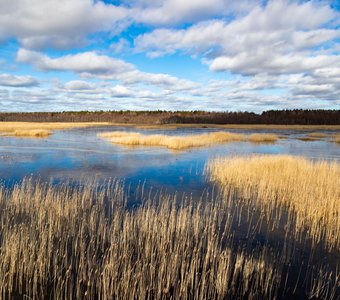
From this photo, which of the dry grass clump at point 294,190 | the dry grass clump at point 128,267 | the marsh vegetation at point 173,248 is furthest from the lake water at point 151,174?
the dry grass clump at point 294,190

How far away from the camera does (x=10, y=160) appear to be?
2503 cm

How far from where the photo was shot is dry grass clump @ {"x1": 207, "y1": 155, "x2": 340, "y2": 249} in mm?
10827

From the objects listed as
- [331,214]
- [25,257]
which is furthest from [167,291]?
[331,214]

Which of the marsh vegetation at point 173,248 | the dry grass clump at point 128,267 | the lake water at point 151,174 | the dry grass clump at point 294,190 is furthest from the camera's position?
the dry grass clump at point 294,190

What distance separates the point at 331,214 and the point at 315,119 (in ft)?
Answer: 372

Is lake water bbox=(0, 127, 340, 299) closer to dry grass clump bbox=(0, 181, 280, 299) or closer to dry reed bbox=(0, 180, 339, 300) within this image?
dry reed bbox=(0, 180, 339, 300)

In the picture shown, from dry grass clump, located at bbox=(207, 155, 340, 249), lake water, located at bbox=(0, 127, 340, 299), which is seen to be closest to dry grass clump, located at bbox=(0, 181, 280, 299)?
lake water, located at bbox=(0, 127, 340, 299)

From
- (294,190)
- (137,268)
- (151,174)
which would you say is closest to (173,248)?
(137,268)

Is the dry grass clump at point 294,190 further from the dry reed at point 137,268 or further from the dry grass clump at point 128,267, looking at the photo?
the dry grass clump at point 128,267

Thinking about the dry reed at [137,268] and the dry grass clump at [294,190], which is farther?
the dry grass clump at [294,190]

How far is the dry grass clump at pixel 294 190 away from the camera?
10.8 m

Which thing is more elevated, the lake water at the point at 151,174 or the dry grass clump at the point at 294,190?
the dry grass clump at the point at 294,190

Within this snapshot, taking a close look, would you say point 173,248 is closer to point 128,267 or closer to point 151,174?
point 128,267

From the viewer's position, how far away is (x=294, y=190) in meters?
14.4
